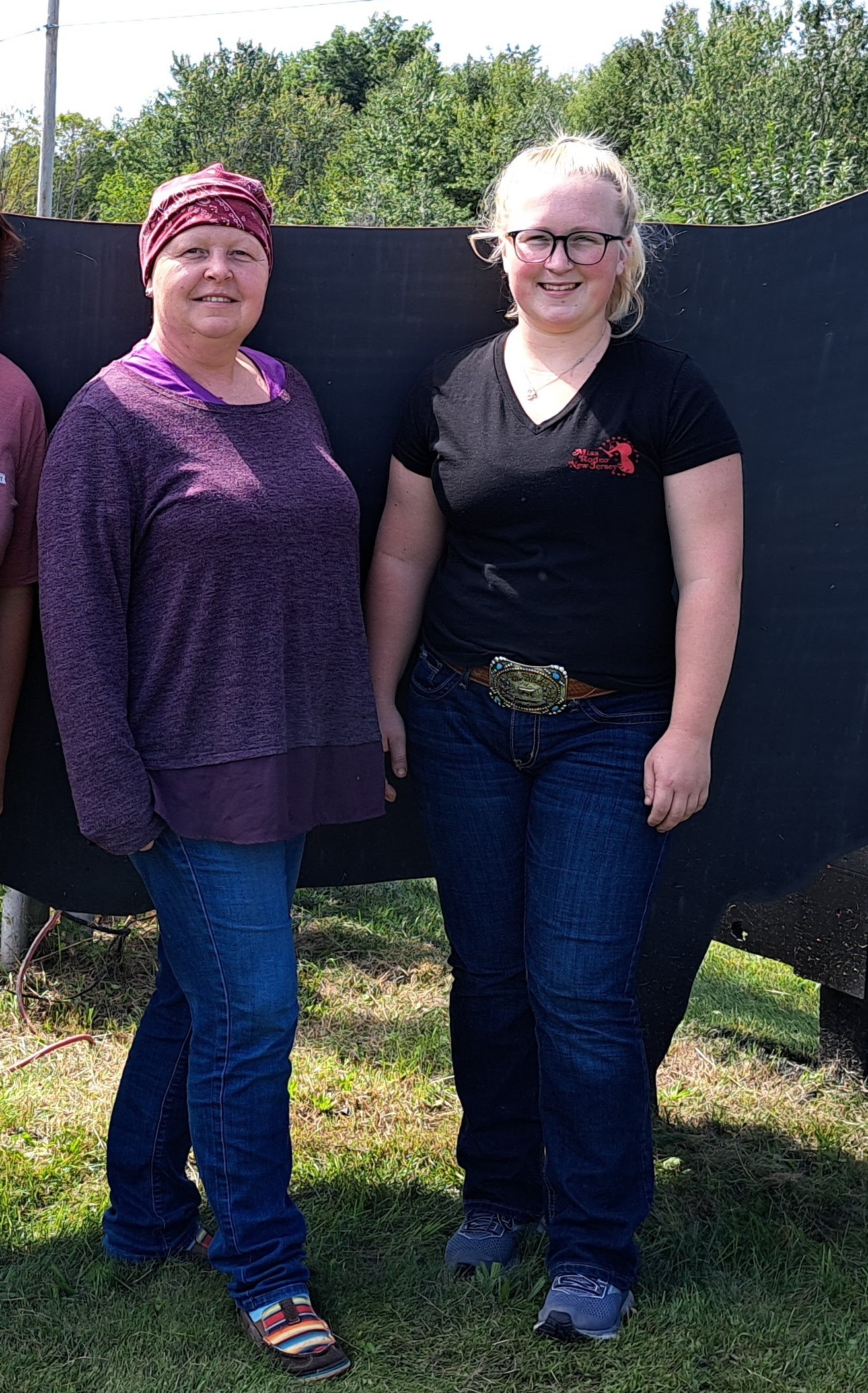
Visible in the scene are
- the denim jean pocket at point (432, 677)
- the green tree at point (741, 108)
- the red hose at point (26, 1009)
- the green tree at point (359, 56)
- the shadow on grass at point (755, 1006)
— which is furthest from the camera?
the green tree at point (359, 56)

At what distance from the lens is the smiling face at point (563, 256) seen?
6.39 feet

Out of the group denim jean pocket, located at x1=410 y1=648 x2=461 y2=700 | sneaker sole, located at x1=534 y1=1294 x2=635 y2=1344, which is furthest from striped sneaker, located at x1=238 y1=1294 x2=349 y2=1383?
denim jean pocket, located at x1=410 y1=648 x2=461 y2=700

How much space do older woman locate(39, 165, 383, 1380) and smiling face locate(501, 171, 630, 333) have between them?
0.38 m

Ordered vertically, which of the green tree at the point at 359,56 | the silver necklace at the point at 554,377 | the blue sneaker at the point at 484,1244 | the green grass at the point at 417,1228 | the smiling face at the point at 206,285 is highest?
the green tree at the point at 359,56

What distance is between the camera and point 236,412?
1917mm

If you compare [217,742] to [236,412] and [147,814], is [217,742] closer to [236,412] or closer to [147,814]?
[147,814]

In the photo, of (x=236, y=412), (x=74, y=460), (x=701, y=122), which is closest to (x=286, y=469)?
(x=236, y=412)

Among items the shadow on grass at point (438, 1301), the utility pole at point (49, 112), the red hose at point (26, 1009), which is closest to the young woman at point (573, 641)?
the shadow on grass at point (438, 1301)

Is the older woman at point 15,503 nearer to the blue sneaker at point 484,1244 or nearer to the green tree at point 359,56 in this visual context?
the blue sneaker at point 484,1244

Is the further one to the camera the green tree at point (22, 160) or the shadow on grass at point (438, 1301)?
the green tree at point (22, 160)

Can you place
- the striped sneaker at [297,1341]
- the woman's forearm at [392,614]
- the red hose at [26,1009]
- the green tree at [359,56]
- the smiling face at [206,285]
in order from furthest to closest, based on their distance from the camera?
the green tree at [359,56] → the red hose at [26,1009] → the woman's forearm at [392,614] → the striped sneaker at [297,1341] → the smiling face at [206,285]

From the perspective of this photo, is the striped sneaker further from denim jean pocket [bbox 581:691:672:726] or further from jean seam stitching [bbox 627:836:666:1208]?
denim jean pocket [bbox 581:691:672:726]

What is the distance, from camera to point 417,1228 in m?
2.48

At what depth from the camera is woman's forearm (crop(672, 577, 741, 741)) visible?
1.97 meters
